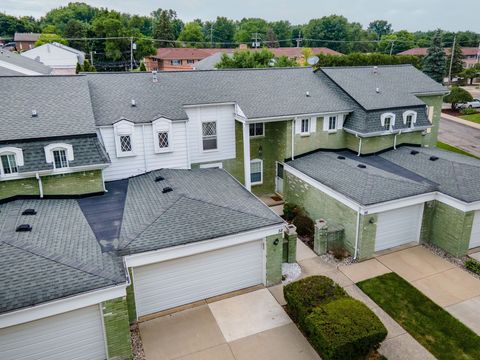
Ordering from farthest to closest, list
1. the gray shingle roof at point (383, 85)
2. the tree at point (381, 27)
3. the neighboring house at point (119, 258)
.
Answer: the tree at point (381, 27) < the gray shingle roof at point (383, 85) < the neighboring house at point (119, 258)

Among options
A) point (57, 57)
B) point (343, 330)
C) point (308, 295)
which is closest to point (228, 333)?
point (308, 295)

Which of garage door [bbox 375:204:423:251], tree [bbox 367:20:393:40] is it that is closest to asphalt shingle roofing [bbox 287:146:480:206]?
garage door [bbox 375:204:423:251]

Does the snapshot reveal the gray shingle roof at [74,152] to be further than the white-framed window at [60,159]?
No

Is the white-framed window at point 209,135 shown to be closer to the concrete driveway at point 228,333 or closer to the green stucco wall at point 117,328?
the concrete driveway at point 228,333

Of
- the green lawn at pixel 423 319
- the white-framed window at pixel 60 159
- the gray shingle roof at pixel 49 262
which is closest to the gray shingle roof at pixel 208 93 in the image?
the white-framed window at pixel 60 159

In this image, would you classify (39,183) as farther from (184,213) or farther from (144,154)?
(184,213)

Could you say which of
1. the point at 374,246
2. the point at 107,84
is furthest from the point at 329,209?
the point at 107,84

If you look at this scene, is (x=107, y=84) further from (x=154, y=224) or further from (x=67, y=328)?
(x=67, y=328)
